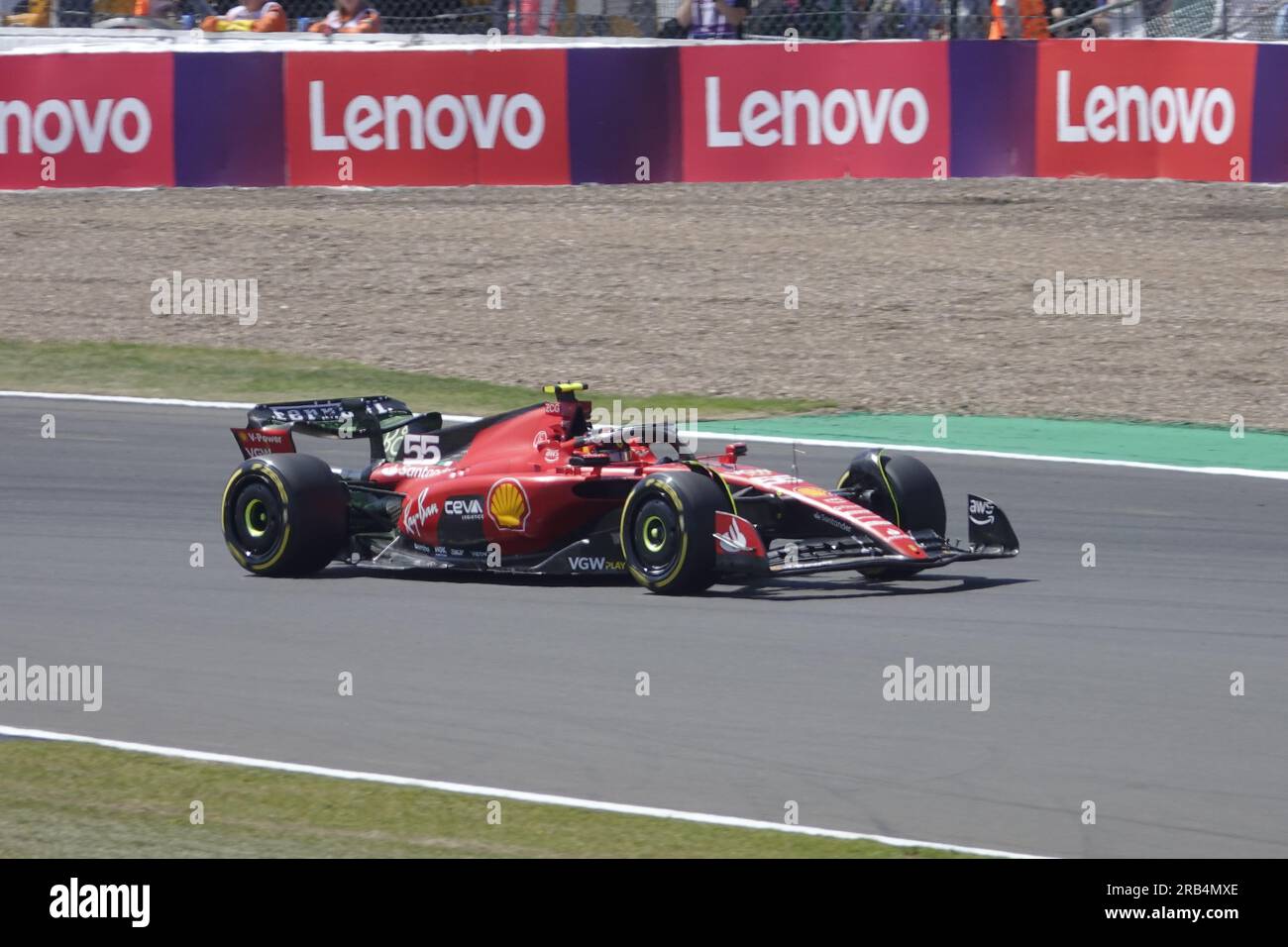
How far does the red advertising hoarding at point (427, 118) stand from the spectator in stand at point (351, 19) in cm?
145

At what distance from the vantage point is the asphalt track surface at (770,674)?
7074 millimetres

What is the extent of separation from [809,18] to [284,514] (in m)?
11.6

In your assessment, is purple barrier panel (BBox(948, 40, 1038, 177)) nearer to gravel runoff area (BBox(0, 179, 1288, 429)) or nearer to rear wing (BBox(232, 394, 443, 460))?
gravel runoff area (BBox(0, 179, 1288, 429))

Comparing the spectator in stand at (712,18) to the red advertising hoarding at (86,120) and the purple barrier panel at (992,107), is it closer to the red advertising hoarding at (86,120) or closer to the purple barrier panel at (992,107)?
the purple barrier panel at (992,107)

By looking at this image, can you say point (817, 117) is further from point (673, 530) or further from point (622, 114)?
point (673, 530)

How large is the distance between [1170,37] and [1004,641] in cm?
1165

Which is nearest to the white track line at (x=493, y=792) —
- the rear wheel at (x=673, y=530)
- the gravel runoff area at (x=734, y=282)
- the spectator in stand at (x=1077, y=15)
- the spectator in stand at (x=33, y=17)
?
the rear wheel at (x=673, y=530)

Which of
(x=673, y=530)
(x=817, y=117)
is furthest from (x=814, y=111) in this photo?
(x=673, y=530)

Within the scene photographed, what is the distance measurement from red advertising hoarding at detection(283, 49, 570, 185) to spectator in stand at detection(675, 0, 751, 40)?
186 cm

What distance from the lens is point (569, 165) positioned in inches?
826

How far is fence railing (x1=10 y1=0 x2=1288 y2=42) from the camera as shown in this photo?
64.9 ft

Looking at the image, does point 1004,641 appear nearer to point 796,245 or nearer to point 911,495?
point 911,495

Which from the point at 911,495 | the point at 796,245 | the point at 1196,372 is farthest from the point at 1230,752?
the point at 796,245

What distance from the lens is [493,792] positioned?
710cm
